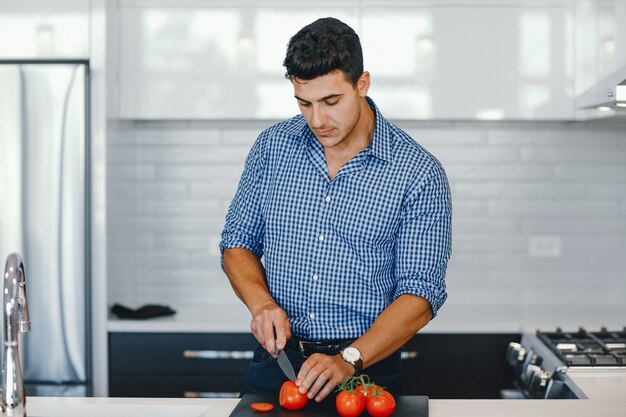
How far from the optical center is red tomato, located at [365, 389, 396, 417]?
76.5 inches

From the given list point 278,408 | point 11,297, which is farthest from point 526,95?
point 11,297

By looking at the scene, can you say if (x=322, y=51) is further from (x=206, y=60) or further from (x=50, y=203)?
(x=50, y=203)

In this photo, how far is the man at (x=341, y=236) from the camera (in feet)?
7.50

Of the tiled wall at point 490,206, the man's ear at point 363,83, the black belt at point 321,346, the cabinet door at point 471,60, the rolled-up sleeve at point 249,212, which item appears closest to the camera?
the man's ear at point 363,83

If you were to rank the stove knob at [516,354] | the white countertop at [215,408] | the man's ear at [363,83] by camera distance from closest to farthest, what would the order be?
the white countertop at [215,408]
the man's ear at [363,83]
the stove knob at [516,354]

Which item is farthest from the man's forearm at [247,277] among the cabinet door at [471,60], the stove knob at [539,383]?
the cabinet door at [471,60]

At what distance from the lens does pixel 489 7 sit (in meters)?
3.79

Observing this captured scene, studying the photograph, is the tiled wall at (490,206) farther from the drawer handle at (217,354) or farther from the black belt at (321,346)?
the black belt at (321,346)

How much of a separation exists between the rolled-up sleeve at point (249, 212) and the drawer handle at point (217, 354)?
121 cm

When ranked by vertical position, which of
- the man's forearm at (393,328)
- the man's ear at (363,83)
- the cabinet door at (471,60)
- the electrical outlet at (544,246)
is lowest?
the man's forearm at (393,328)

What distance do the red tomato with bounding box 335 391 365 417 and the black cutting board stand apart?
0.16 ft

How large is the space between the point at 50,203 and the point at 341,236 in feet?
5.50

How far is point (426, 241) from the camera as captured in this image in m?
2.32

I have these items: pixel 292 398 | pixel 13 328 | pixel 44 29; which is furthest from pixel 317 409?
pixel 44 29
